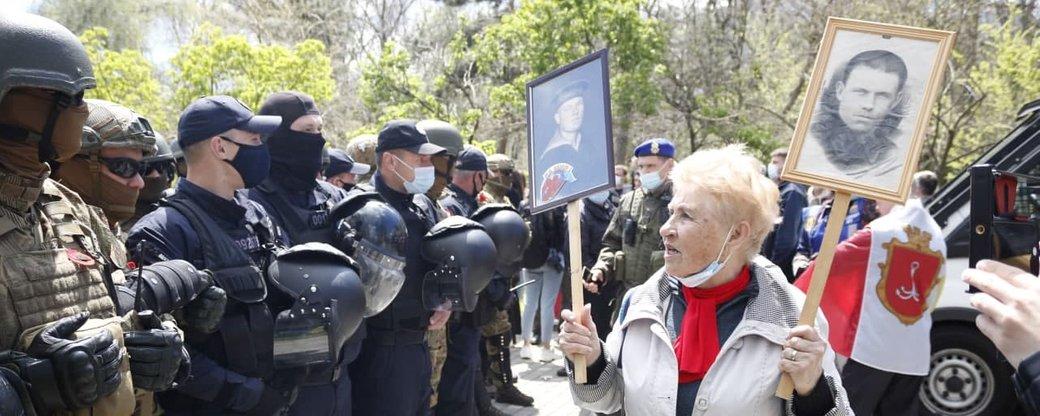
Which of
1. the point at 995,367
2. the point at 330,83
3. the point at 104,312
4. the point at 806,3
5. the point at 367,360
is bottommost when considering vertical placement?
the point at 995,367

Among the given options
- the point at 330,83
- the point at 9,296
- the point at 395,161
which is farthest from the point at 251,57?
the point at 9,296

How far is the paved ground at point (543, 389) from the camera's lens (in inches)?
275

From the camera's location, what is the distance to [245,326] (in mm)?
3166

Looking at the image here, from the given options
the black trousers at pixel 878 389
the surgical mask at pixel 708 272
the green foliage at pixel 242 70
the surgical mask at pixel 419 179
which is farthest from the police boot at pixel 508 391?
the green foliage at pixel 242 70

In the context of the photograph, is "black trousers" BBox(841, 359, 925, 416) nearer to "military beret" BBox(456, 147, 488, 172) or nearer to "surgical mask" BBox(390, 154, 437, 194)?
"surgical mask" BBox(390, 154, 437, 194)

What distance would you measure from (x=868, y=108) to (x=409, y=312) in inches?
107

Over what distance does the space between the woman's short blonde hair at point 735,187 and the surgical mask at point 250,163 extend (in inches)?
73.1

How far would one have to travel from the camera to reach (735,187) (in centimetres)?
261

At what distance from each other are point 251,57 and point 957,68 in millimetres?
14818

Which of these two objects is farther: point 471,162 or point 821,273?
point 471,162

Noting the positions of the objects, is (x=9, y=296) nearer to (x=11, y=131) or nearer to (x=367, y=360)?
(x=11, y=131)

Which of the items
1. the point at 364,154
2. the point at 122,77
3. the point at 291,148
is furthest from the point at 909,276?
the point at 122,77

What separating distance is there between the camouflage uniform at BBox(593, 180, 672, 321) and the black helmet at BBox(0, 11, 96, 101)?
13.3 ft

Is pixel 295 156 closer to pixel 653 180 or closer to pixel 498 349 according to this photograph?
pixel 653 180
